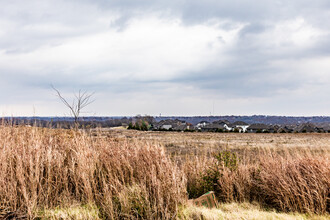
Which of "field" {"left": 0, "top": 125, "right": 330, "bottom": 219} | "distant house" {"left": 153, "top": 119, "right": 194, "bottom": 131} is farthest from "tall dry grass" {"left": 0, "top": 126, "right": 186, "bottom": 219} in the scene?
"distant house" {"left": 153, "top": 119, "right": 194, "bottom": 131}

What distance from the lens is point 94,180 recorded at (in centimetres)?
847

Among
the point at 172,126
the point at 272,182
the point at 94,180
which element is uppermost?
the point at 94,180

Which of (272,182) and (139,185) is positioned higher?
(139,185)

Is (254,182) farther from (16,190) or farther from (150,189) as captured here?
(16,190)

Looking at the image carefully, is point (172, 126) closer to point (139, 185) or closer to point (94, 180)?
point (94, 180)

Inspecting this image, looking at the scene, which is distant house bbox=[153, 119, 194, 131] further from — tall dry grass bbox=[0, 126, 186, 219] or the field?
tall dry grass bbox=[0, 126, 186, 219]

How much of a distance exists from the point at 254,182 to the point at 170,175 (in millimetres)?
3417

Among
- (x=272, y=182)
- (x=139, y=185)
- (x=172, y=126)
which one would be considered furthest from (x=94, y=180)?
(x=172, y=126)

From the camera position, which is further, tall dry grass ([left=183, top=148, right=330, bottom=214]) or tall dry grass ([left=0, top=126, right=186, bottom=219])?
tall dry grass ([left=183, top=148, right=330, bottom=214])

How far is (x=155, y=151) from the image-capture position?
8547mm

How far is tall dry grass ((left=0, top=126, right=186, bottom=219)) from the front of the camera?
7.11 m

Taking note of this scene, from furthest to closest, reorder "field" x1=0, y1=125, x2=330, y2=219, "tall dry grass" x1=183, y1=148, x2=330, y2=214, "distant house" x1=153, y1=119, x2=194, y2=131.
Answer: "distant house" x1=153, y1=119, x2=194, y2=131 → "tall dry grass" x1=183, y1=148, x2=330, y2=214 → "field" x1=0, y1=125, x2=330, y2=219

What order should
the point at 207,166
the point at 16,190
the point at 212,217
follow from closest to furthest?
the point at 212,217 → the point at 16,190 → the point at 207,166

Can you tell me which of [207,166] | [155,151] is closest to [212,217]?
[155,151]
